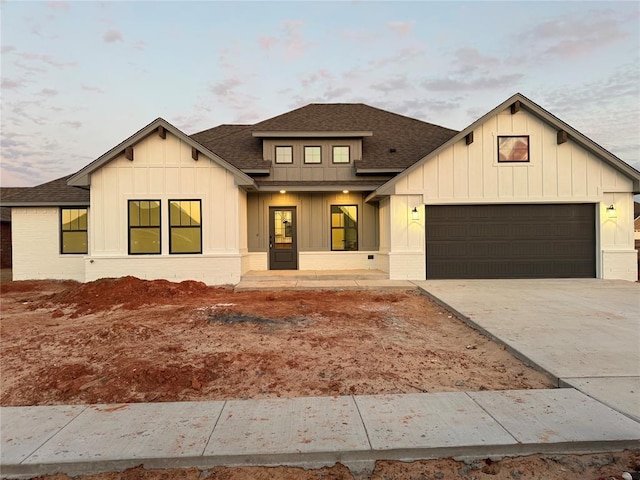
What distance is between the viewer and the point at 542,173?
12906 mm

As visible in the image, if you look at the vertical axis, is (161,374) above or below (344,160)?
below

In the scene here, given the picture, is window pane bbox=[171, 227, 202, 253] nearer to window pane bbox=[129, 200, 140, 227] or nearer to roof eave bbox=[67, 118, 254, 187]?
window pane bbox=[129, 200, 140, 227]

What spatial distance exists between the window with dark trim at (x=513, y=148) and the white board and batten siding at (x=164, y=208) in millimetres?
9233

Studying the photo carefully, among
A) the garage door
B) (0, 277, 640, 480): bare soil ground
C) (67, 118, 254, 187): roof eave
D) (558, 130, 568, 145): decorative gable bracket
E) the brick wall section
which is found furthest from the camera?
the brick wall section

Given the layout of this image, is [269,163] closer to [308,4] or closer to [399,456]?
[308,4]

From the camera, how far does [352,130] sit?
15312mm

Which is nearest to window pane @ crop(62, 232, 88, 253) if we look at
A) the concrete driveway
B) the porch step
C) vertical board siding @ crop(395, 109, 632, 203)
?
the porch step

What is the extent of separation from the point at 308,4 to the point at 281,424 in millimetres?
11298

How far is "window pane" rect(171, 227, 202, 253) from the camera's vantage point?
1288 cm

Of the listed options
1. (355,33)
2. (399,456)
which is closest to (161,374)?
(399,456)

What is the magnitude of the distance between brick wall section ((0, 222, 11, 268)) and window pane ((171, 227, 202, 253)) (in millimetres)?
16441

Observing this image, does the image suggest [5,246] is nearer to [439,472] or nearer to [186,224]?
[186,224]

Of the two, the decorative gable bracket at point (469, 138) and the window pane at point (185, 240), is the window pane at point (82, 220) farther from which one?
the decorative gable bracket at point (469, 138)

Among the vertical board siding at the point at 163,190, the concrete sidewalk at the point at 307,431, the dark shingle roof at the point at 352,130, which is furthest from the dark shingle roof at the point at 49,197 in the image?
the concrete sidewalk at the point at 307,431
